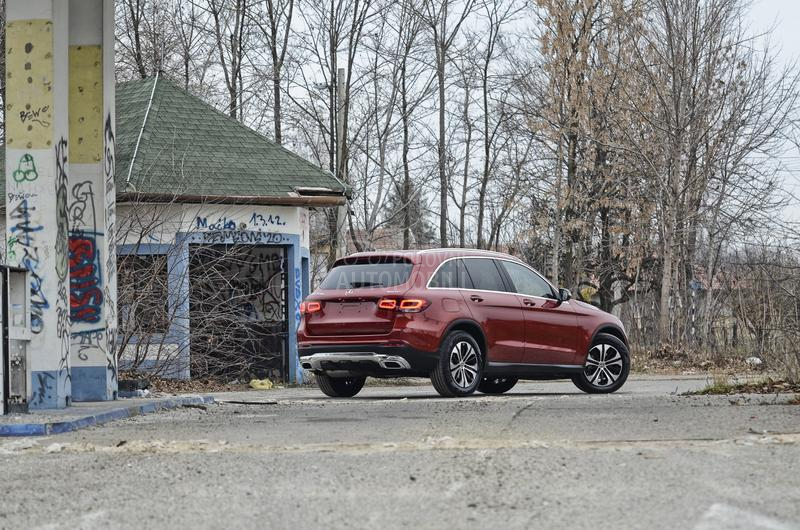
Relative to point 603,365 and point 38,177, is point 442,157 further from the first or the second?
point 38,177

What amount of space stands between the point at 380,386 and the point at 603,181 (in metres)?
18.3

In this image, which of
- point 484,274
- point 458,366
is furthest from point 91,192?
point 484,274

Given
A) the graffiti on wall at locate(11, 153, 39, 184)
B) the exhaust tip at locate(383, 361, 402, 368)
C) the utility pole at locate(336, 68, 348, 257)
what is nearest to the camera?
the graffiti on wall at locate(11, 153, 39, 184)

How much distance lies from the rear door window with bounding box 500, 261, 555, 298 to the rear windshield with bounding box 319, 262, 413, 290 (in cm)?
168

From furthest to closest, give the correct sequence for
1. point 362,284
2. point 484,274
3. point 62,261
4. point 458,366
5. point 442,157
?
point 442,157 → point 484,274 → point 362,284 → point 458,366 → point 62,261

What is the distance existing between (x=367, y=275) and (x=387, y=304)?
648mm

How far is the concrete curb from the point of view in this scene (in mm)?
10797

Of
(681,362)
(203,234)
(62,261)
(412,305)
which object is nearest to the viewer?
(62,261)

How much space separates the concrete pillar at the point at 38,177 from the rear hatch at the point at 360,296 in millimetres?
3303

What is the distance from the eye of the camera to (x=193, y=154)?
25.7 meters

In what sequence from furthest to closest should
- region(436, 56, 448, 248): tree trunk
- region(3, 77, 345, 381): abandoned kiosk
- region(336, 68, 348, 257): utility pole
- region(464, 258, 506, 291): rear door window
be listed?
region(436, 56, 448, 248): tree trunk
region(336, 68, 348, 257): utility pole
region(3, 77, 345, 381): abandoned kiosk
region(464, 258, 506, 291): rear door window

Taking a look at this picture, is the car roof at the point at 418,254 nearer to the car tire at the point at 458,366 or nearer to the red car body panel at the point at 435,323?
the red car body panel at the point at 435,323

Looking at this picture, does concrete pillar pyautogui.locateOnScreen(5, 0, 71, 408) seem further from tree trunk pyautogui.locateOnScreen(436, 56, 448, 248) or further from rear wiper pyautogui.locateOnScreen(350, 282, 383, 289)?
tree trunk pyautogui.locateOnScreen(436, 56, 448, 248)

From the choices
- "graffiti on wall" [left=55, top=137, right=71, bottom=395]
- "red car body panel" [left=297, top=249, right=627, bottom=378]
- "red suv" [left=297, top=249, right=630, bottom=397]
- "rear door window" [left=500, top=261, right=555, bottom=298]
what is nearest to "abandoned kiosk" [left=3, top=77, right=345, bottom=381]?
"red suv" [left=297, top=249, right=630, bottom=397]
